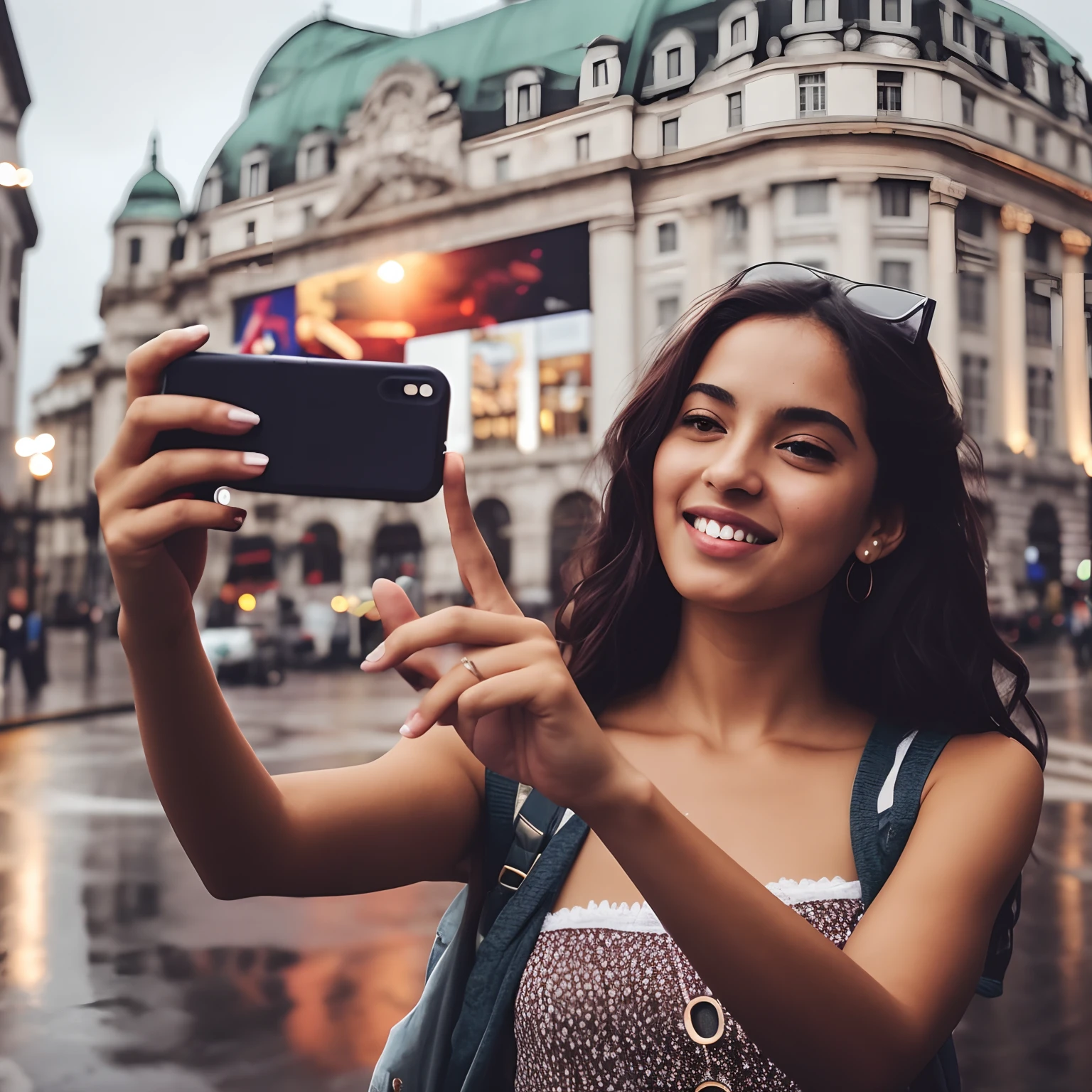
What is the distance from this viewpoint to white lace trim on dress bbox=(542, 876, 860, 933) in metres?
1.36

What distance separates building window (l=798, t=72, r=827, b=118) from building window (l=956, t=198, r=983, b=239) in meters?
1.91

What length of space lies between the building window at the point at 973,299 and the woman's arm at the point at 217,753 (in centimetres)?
1173

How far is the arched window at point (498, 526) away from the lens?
19.1m

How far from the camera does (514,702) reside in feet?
3.09

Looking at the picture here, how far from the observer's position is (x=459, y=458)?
1099 millimetres

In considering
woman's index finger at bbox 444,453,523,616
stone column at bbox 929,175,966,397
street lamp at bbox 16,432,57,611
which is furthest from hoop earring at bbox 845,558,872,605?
street lamp at bbox 16,432,57,611

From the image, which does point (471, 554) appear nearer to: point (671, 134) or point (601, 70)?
point (601, 70)

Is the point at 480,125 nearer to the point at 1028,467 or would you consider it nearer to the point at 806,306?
the point at 1028,467

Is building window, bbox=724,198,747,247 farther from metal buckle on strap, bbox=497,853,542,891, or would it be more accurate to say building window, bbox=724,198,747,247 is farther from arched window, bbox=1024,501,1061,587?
metal buckle on strap, bbox=497,853,542,891

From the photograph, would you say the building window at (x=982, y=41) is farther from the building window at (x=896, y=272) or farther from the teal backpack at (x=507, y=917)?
the teal backpack at (x=507, y=917)

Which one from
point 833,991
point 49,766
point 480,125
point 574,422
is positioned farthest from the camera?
point 574,422

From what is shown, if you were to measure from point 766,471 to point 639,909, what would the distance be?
568mm

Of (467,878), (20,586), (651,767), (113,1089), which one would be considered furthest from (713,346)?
(20,586)

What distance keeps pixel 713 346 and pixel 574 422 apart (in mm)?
16354
